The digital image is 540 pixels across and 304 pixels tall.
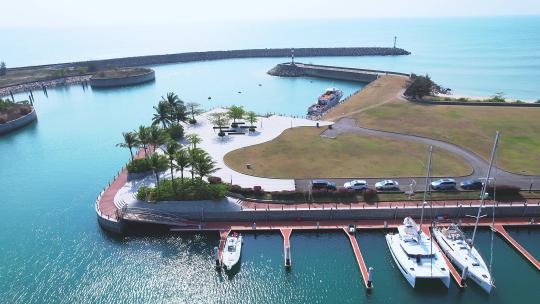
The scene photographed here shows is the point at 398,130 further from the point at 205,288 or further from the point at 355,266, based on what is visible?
the point at 205,288

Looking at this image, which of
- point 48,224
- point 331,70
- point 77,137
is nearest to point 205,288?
point 48,224

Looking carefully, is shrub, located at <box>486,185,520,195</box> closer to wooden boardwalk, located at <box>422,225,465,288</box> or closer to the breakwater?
wooden boardwalk, located at <box>422,225,465,288</box>

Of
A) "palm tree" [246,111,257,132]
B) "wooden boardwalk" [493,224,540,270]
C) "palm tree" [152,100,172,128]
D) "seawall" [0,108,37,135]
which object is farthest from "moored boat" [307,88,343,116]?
"seawall" [0,108,37,135]

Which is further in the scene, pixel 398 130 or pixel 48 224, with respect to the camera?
pixel 398 130

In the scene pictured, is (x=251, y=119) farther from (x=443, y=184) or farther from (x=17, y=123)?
(x=17, y=123)

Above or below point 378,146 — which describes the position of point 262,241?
below

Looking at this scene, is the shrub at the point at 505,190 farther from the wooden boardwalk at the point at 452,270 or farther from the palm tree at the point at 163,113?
the palm tree at the point at 163,113
